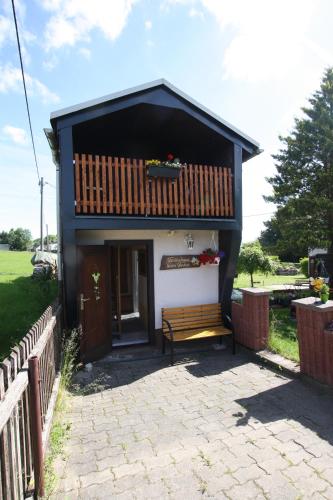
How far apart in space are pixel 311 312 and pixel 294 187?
11.0 meters

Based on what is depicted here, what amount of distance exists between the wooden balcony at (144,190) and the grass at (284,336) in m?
2.92

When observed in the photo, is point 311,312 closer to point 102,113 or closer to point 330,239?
point 102,113

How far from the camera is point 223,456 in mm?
3424

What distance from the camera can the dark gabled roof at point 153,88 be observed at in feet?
19.4

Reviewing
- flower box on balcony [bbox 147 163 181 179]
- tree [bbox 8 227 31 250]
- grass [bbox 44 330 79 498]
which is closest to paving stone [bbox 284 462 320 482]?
grass [bbox 44 330 79 498]

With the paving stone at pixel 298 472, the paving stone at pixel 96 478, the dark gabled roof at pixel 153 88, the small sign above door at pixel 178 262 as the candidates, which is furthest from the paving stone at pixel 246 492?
the dark gabled roof at pixel 153 88

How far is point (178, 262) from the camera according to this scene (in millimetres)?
7566

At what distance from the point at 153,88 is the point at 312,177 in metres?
10.4

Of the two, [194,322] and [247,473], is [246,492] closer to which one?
[247,473]

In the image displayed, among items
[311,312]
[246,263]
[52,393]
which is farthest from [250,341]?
[246,263]

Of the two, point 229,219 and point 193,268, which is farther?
point 193,268

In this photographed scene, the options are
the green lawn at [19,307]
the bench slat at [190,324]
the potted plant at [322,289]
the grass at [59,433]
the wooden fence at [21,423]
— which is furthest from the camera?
the green lawn at [19,307]

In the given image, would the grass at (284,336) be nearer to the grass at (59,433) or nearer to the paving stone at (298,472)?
the paving stone at (298,472)

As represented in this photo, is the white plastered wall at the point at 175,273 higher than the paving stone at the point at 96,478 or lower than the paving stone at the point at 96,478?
higher
